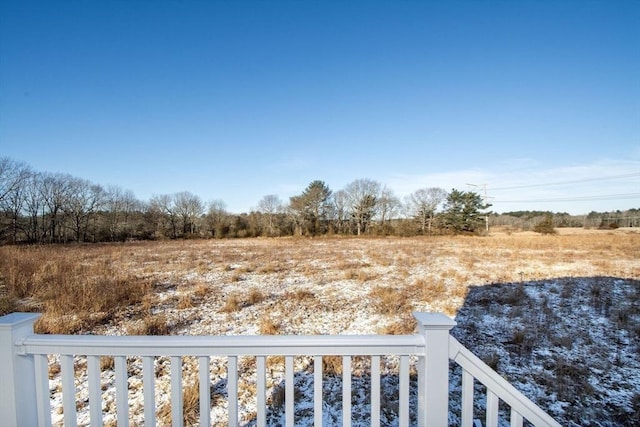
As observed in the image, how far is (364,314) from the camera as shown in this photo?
4363 mm

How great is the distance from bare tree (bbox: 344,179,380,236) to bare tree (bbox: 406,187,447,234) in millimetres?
4286

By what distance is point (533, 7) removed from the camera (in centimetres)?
578

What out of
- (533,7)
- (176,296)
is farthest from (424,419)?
(533,7)

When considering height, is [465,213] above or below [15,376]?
above

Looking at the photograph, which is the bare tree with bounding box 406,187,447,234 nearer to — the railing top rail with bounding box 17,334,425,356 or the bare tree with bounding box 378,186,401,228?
the bare tree with bounding box 378,186,401,228

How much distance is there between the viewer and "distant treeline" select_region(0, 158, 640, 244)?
22266mm

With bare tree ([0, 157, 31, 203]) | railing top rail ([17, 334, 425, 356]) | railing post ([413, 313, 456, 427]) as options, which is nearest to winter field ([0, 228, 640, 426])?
railing post ([413, 313, 456, 427])

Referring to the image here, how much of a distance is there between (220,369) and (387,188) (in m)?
27.2

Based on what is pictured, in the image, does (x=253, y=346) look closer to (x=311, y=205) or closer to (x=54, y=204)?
(x=311, y=205)

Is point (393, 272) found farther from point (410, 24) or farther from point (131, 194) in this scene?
point (131, 194)

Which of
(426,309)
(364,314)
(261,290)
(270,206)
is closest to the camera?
(364,314)

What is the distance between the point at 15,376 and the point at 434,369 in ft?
5.89

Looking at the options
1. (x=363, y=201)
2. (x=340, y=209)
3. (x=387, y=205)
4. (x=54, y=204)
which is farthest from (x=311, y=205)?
(x=54, y=204)

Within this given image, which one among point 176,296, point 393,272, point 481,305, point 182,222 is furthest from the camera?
point 182,222
